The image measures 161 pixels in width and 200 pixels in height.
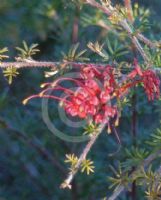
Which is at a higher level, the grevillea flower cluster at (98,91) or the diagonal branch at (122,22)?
the diagonal branch at (122,22)

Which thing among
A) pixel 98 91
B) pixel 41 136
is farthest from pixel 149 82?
pixel 41 136

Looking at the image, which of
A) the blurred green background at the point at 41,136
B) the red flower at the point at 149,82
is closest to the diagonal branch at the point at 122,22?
the red flower at the point at 149,82

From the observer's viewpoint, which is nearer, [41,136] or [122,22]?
[122,22]

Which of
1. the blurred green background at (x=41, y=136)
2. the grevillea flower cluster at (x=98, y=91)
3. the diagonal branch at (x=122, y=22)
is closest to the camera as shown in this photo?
the grevillea flower cluster at (x=98, y=91)

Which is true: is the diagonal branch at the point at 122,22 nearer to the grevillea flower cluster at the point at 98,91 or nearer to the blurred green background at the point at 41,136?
the grevillea flower cluster at the point at 98,91

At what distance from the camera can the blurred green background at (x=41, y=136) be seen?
2.11 meters

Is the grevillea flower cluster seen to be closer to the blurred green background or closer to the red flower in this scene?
the red flower

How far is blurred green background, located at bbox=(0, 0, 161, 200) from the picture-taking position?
6.93 feet

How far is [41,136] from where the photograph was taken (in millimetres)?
2451

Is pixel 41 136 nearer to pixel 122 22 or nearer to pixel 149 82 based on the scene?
pixel 122 22

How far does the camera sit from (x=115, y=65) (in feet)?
4.01

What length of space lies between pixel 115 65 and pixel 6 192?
1.36 m

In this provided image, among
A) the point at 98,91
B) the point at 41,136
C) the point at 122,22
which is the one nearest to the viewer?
the point at 98,91

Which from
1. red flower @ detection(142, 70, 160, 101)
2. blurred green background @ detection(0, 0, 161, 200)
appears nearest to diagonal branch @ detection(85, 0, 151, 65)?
red flower @ detection(142, 70, 160, 101)
